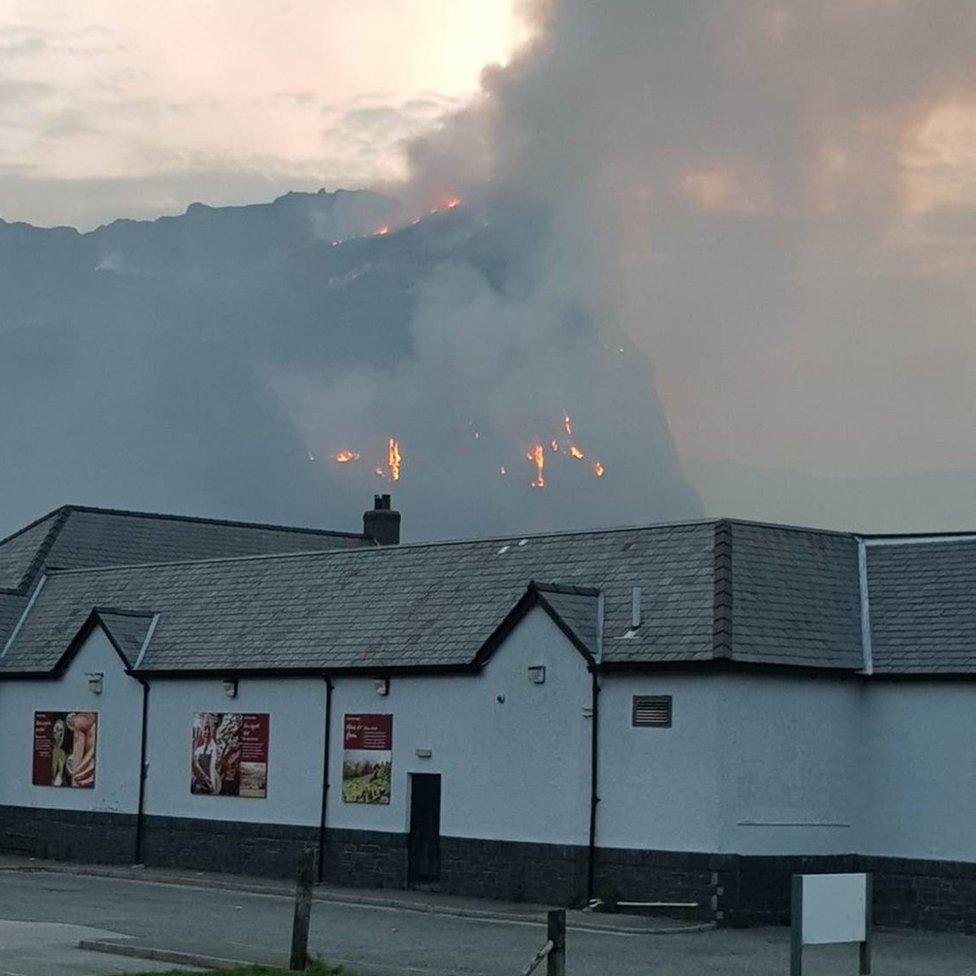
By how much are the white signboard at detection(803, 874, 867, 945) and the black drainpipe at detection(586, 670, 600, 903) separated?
10.4 metres

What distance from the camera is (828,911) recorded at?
966 inches

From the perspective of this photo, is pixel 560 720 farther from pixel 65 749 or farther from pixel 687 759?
pixel 65 749

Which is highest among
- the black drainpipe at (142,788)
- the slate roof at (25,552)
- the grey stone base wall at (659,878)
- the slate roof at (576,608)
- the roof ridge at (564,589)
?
the slate roof at (25,552)

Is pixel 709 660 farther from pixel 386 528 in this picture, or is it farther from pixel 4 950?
pixel 386 528

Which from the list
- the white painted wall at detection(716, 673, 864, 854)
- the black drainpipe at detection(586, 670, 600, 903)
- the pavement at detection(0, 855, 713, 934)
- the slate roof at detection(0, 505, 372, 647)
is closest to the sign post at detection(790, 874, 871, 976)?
the pavement at detection(0, 855, 713, 934)

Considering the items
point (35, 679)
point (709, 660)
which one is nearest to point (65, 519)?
point (35, 679)

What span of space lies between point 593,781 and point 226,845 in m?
10.0

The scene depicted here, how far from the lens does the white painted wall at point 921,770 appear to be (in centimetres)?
3381

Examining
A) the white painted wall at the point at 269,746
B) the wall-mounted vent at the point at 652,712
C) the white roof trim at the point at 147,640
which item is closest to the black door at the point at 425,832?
the white painted wall at the point at 269,746

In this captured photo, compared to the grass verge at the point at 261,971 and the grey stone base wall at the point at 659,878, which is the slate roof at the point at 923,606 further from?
Result: the grass verge at the point at 261,971

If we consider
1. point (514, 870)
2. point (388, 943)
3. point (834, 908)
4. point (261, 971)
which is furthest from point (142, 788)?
point (834, 908)

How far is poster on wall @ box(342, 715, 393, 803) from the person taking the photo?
38969 mm

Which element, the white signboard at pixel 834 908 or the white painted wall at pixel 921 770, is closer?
the white signboard at pixel 834 908

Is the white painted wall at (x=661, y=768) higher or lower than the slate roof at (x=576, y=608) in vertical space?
lower
